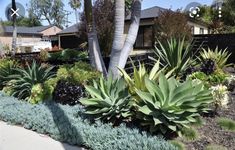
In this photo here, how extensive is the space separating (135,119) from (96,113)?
A: 73 cm

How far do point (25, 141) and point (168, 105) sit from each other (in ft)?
8.75

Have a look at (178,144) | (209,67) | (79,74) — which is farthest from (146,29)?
(178,144)

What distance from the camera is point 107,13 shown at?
23406 mm

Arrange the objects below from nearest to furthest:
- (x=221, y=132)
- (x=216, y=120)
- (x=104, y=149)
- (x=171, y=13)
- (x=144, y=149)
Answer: (x=144, y=149) < (x=104, y=149) < (x=221, y=132) < (x=216, y=120) < (x=171, y=13)

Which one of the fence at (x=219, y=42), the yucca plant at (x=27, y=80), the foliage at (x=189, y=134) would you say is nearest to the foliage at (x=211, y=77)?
the foliage at (x=189, y=134)

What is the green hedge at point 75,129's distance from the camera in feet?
16.4

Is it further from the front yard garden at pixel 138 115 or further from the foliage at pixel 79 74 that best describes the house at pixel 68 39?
the front yard garden at pixel 138 115

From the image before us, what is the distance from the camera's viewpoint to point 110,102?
229 inches

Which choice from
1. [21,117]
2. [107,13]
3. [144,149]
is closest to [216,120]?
[144,149]

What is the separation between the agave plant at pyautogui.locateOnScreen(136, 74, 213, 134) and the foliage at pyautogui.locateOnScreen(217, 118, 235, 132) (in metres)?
0.61

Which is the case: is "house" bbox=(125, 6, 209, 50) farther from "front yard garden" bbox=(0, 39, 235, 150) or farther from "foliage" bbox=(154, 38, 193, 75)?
"front yard garden" bbox=(0, 39, 235, 150)

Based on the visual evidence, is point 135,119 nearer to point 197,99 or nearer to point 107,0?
point 197,99

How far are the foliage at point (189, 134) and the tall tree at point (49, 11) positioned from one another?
80.3m

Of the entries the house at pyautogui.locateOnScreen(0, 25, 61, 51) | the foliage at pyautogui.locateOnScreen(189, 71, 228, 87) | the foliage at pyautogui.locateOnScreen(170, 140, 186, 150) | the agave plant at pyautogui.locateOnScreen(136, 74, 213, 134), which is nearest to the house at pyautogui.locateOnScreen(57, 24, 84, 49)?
the house at pyautogui.locateOnScreen(0, 25, 61, 51)
